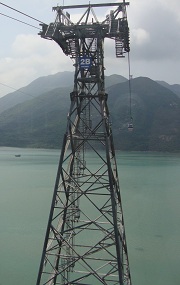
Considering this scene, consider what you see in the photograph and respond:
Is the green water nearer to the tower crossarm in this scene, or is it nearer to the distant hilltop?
the tower crossarm

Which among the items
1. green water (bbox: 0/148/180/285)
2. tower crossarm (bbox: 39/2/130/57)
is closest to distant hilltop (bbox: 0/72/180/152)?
green water (bbox: 0/148/180/285)

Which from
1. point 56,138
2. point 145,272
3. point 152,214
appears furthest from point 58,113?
point 145,272

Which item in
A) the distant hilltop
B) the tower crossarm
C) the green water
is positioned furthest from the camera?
the distant hilltop

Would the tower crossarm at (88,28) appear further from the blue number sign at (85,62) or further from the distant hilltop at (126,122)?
the distant hilltop at (126,122)

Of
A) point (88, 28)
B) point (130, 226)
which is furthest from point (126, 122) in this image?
point (88, 28)

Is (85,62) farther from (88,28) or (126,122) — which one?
(126,122)

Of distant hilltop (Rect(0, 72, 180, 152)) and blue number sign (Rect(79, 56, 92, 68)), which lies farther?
distant hilltop (Rect(0, 72, 180, 152))

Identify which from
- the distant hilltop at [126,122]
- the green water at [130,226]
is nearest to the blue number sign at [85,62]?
the green water at [130,226]

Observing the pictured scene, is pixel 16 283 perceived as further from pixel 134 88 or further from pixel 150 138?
pixel 134 88
